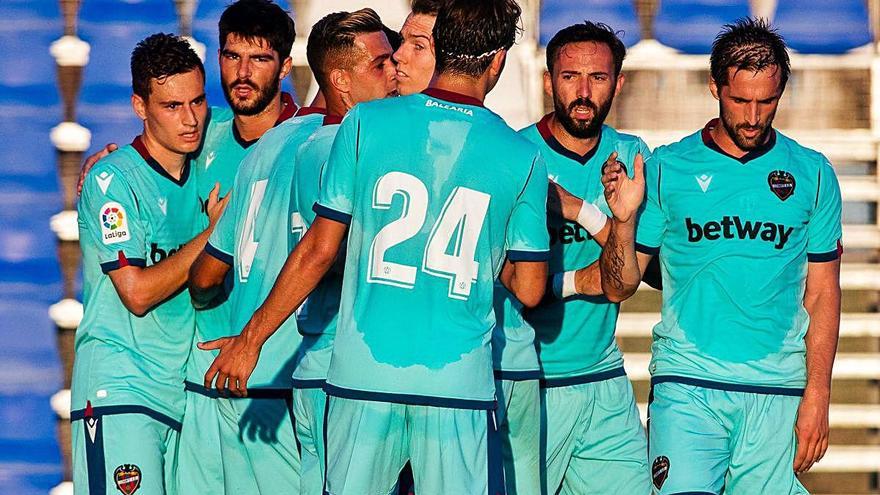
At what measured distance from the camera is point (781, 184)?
6.83 m

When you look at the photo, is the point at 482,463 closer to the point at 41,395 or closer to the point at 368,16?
the point at 368,16

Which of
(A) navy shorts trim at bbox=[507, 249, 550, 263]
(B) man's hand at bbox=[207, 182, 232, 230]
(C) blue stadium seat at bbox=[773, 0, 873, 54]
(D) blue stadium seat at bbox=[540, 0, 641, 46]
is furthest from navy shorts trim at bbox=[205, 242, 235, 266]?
(C) blue stadium seat at bbox=[773, 0, 873, 54]

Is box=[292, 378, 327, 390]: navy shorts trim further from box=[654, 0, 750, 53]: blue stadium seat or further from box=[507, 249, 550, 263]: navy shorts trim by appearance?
box=[654, 0, 750, 53]: blue stadium seat

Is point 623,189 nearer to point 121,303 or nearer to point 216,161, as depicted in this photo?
point 216,161

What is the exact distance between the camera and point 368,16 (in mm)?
6613

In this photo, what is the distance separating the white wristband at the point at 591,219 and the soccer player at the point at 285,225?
0.90m

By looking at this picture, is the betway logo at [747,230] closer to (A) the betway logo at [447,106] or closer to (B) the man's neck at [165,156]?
(A) the betway logo at [447,106]

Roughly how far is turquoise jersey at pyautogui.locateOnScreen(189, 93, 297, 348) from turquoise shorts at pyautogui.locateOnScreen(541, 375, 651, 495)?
1474mm

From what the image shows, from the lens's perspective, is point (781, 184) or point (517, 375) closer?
point (517, 375)

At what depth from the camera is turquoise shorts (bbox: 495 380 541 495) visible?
658 centimetres

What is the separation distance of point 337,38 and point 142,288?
136 cm

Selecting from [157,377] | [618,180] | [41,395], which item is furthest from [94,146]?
[618,180]

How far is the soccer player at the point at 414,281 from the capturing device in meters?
5.44

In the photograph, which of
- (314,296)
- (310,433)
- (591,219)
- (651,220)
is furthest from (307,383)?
(651,220)
